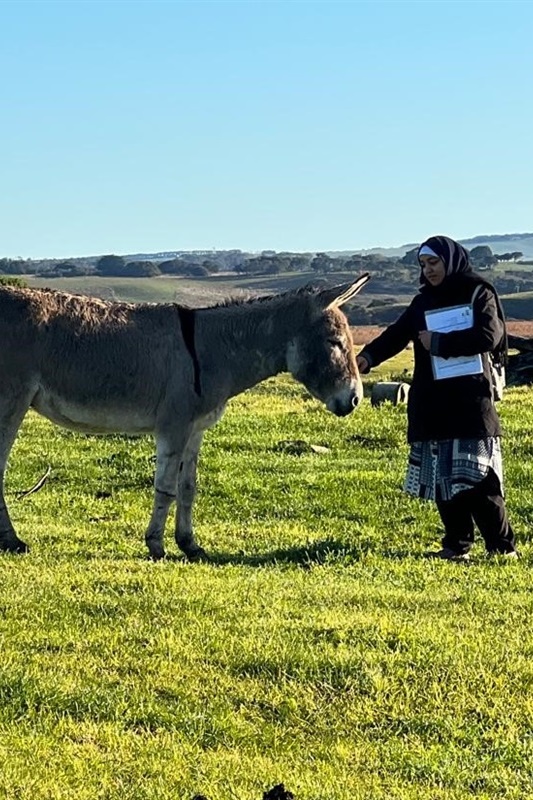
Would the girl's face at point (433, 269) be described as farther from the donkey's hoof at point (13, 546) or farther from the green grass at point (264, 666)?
the donkey's hoof at point (13, 546)

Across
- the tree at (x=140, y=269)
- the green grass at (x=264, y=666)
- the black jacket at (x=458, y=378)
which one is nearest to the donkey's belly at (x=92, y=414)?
the green grass at (x=264, y=666)

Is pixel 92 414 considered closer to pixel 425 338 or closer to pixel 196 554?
pixel 196 554

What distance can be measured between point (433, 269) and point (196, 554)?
310cm

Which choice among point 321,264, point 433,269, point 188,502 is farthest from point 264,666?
point 321,264

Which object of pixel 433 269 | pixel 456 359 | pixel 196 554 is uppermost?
pixel 433 269

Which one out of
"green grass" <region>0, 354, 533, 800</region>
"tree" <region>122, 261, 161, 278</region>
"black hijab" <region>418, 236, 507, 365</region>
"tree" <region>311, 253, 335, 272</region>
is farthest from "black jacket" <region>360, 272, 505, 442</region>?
"tree" <region>311, 253, 335, 272</region>

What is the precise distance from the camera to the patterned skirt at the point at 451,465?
8.71m

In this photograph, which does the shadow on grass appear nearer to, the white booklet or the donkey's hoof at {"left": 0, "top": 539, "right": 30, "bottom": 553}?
the donkey's hoof at {"left": 0, "top": 539, "right": 30, "bottom": 553}

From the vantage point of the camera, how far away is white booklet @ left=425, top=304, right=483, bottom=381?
28.3 ft

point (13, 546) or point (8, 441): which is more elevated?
point (8, 441)

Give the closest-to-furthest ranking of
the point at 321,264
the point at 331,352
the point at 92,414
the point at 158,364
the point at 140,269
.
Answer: the point at 331,352 → the point at 158,364 → the point at 92,414 → the point at 140,269 → the point at 321,264

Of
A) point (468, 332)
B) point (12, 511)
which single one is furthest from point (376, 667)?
point (12, 511)

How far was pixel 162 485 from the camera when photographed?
9133mm

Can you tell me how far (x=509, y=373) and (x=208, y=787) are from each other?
2418 cm
